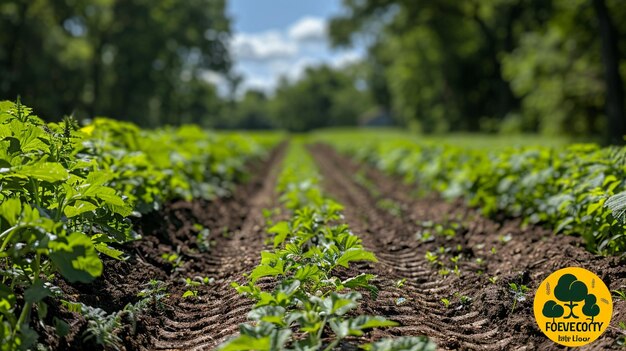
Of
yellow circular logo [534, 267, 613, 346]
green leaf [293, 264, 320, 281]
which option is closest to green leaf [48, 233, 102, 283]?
green leaf [293, 264, 320, 281]

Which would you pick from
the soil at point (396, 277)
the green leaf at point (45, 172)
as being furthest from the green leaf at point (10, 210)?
the soil at point (396, 277)

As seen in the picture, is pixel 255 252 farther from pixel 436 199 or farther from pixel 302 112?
pixel 302 112

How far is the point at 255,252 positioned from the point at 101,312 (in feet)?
6.89

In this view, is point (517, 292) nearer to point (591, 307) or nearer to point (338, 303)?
point (591, 307)

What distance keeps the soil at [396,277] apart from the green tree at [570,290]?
231mm

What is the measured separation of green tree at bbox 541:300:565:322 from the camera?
3.46 metres

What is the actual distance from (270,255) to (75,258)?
4.30 feet

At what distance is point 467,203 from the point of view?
24.9 feet

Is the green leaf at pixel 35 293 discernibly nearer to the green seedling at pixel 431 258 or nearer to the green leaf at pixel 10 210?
the green leaf at pixel 10 210

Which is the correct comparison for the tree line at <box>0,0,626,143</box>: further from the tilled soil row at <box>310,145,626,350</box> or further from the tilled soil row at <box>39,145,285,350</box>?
the tilled soil row at <box>39,145,285,350</box>

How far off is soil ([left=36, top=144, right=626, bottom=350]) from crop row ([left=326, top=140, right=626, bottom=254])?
0.58 ft

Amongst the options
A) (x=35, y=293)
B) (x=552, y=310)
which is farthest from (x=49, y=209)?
(x=552, y=310)

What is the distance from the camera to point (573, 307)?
3428mm

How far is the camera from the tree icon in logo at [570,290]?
3492 millimetres
